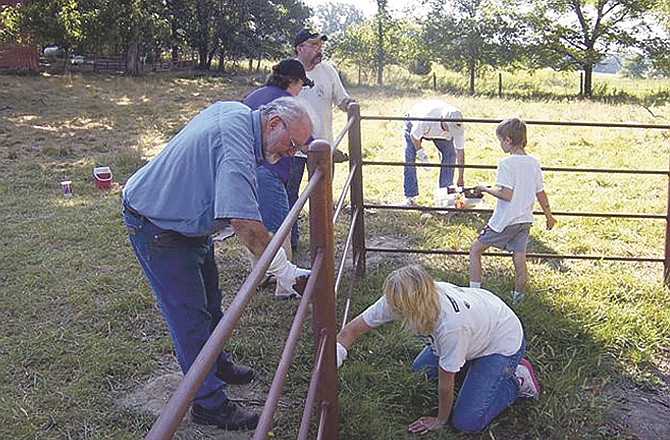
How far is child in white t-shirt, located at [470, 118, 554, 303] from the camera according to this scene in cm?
379

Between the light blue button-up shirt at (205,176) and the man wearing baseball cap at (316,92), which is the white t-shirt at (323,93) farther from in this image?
the light blue button-up shirt at (205,176)

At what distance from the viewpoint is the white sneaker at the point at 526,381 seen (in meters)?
3.00

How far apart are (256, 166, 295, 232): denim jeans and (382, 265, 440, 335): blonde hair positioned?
156cm

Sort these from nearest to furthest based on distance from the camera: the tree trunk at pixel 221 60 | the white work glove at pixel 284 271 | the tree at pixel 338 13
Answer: the white work glove at pixel 284 271
the tree trunk at pixel 221 60
the tree at pixel 338 13

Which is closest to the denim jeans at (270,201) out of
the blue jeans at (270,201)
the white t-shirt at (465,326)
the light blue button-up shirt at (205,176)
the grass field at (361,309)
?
the blue jeans at (270,201)

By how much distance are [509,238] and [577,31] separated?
27.7m

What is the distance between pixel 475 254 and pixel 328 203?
201 centimetres

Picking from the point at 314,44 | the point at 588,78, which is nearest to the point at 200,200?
the point at 314,44

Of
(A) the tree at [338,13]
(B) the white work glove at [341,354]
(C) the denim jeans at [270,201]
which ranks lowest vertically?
(B) the white work glove at [341,354]

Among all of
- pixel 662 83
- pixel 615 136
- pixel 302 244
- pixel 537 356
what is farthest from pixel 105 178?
pixel 662 83

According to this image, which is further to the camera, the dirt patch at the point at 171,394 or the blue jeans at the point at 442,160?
the blue jeans at the point at 442,160

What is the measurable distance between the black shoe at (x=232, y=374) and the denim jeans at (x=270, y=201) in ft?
3.36

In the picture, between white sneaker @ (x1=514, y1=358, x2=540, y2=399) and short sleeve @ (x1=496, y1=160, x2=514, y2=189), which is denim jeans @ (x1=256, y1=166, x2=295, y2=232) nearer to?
short sleeve @ (x1=496, y1=160, x2=514, y2=189)

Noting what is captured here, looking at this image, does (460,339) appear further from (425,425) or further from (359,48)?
(359,48)
